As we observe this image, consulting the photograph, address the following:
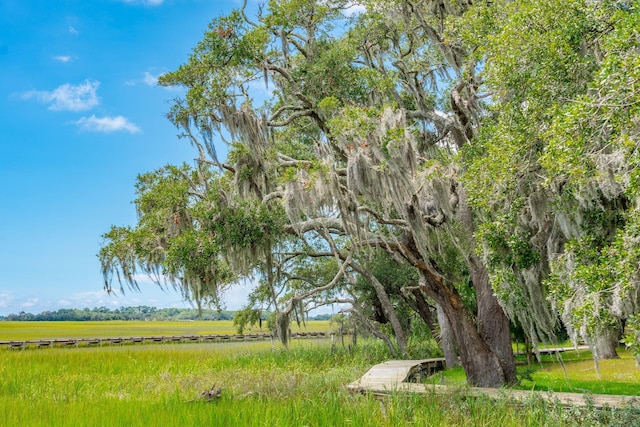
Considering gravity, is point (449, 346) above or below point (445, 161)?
below

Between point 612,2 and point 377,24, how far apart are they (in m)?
5.73

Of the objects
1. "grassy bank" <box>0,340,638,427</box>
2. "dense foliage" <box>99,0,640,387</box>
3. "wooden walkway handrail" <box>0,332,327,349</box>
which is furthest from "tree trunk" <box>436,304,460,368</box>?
"wooden walkway handrail" <box>0,332,327,349</box>

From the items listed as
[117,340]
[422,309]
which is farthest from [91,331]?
[422,309]

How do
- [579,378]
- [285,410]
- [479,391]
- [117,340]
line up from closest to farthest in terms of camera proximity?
[285,410]
[479,391]
[579,378]
[117,340]

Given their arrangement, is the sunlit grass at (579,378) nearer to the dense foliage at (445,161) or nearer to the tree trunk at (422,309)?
the dense foliage at (445,161)

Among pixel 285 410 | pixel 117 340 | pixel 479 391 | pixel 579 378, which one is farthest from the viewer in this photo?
pixel 117 340

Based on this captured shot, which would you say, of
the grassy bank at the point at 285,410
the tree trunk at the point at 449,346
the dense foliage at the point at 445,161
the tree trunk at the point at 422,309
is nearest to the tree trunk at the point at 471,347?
the dense foliage at the point at 445,161

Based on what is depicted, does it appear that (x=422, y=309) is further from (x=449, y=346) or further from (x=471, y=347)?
(x=471, y=347)

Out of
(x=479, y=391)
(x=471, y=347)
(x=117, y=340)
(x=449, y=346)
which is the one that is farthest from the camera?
(x=117, y=340)

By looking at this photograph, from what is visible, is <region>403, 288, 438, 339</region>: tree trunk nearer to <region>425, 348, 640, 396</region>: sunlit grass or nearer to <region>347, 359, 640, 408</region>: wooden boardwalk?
<region>425, 348, 640, 396</region>: sunlit grass

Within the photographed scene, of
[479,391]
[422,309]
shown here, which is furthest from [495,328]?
[422,309]

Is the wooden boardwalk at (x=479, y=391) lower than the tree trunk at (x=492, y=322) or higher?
lower

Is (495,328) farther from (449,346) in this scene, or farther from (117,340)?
(117,340)

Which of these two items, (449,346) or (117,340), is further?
(117,340)
